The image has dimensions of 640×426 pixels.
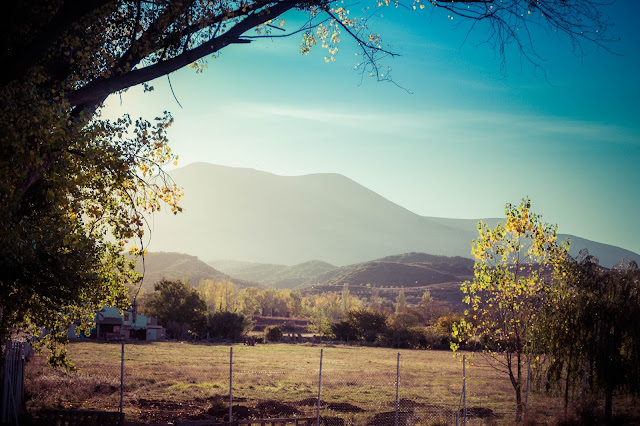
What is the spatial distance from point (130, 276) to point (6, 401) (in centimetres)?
431

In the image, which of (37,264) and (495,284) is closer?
(37,264)

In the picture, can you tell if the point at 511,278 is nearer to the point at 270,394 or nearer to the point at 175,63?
the point at 175,63

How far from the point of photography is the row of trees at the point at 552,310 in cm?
1526

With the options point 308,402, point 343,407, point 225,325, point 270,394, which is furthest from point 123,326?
point 343,407

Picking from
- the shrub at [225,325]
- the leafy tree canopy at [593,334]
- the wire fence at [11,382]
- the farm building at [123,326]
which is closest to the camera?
the wire fence at [11,382]

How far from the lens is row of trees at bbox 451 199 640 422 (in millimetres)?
15258

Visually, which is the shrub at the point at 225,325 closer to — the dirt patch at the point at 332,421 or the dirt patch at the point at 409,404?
the dirt patch at the point at 409,404

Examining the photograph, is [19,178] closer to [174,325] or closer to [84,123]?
[84,123]

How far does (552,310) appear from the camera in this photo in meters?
17.0

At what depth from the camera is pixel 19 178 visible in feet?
23.9

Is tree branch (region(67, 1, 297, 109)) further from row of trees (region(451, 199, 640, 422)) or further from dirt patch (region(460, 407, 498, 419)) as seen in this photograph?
dirt patch (region(460, 407, 498, 419))

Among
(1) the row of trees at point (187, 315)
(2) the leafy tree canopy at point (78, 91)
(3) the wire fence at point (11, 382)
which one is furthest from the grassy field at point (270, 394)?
(1) the row of trees at point (187, 315)

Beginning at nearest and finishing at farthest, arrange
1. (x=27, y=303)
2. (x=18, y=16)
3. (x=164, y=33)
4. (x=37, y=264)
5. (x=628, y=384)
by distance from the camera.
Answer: (x=18, y=16) → (x=164, y=33) → (x=37, y=264) → (x=27, y=303) → (x=628, y=384)

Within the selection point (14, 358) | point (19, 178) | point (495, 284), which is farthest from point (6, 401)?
point (495, 284)
